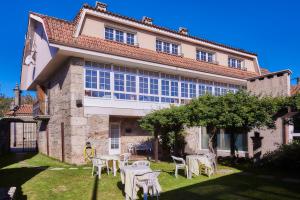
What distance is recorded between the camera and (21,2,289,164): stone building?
46.8 ft

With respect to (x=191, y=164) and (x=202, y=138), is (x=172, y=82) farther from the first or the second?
(x=191, y=164)

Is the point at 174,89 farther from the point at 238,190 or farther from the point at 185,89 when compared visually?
the point at 238,190

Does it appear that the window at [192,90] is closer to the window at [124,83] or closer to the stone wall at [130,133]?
the stone wall at [130,133]

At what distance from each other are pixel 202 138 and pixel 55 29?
12090 mm

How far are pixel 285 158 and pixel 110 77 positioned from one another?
9643mm

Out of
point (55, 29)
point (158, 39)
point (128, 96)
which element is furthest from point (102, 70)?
point (158, 39)

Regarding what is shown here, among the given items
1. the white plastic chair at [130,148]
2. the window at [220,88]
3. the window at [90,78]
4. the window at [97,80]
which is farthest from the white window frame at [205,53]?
the window at [90,78]

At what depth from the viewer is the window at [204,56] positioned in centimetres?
2120

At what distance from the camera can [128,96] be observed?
1616 cm

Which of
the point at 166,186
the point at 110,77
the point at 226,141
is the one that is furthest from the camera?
the point at 226,141

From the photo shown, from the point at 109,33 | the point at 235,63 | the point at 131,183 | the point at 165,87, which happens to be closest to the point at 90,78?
the point at 109,33

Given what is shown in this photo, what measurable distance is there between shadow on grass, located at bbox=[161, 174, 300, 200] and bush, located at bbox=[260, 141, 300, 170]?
8.87ft

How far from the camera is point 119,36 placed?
17.2 m

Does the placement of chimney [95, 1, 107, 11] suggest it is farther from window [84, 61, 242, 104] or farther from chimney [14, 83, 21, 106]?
chimney [14, 83, 21, 106]
